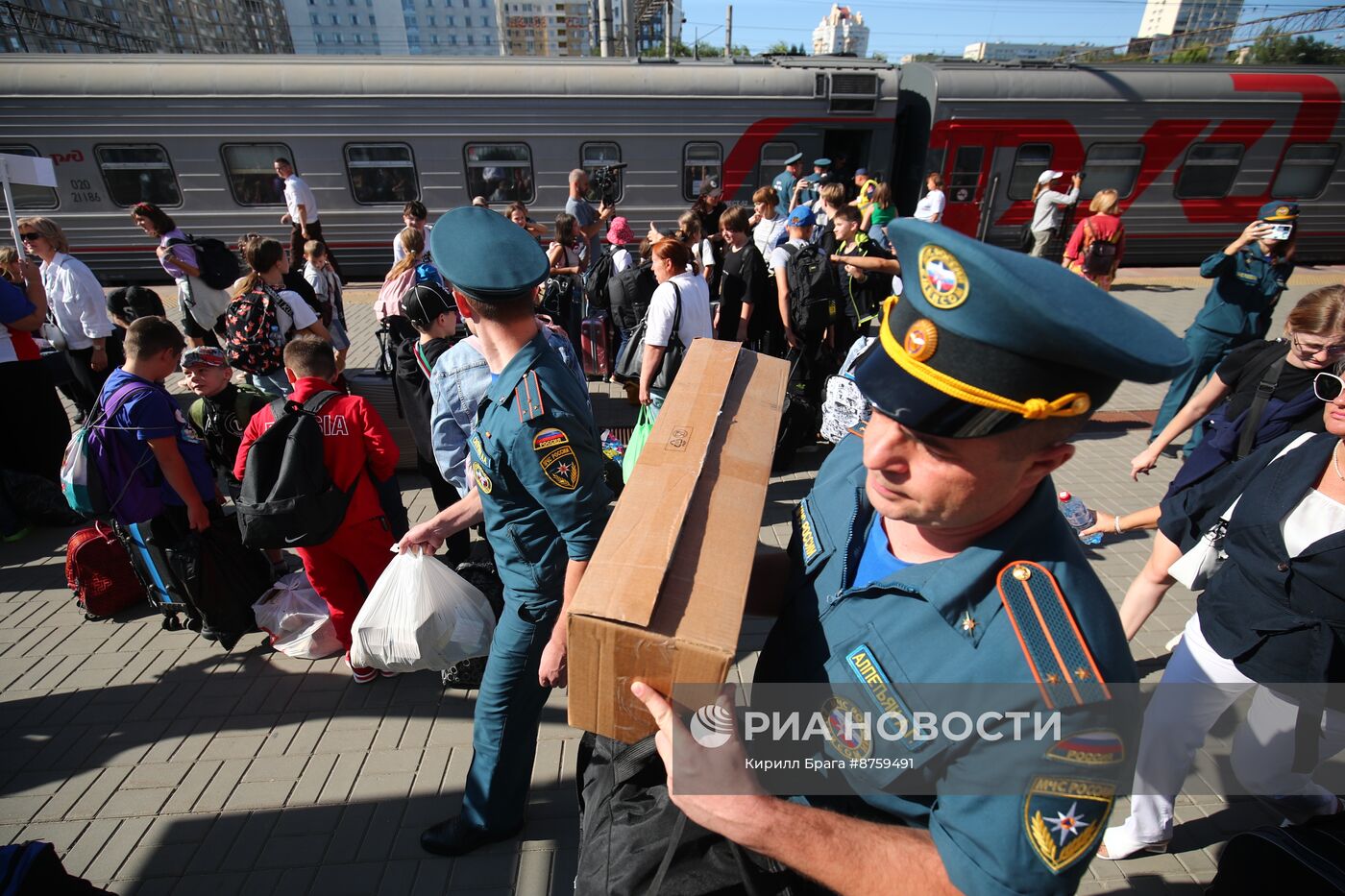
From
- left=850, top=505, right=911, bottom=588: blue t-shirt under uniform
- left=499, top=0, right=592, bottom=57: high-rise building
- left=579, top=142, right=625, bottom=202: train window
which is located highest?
left=499, top=0, right=592, bottom=57: high-rise building

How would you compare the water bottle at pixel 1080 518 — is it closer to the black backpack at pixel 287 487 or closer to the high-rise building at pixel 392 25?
the black backpack at pixel 287 487

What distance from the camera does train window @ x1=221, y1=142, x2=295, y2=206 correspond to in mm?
10430

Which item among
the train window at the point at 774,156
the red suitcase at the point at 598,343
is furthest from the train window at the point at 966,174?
the red suitcase at the point at 598,343

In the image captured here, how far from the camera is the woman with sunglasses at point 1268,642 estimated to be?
2.11m

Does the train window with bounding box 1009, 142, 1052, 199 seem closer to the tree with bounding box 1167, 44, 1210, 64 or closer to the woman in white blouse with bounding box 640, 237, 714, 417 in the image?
the woman in white blouse with bounding box 640, 237, 714, 417

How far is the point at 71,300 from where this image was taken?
5352mm

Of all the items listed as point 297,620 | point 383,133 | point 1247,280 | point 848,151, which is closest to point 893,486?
point 297,620

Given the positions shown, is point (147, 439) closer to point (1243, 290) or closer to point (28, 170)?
point (28, 170)

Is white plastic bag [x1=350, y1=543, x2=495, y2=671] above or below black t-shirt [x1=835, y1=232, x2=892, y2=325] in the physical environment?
below

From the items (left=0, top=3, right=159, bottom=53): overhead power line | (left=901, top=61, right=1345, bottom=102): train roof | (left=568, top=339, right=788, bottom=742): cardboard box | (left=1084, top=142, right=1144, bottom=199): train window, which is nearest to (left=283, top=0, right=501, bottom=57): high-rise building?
(left=0, top=3, right=159, bottom=53): overhead power line

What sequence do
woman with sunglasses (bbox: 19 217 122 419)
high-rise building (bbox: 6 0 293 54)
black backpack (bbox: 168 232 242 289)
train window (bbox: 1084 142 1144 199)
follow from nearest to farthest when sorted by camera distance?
woman with sunglasses (bbox: 19 217 122 419)
black backpack (bbox: 168 232 242 289)
train window (bbox: 1084 142 1144 199)
high-rise building (bbox: 6 0 293 54)

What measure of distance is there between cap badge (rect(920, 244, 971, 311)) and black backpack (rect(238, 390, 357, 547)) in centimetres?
288

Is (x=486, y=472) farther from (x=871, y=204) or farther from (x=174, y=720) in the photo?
(x=871, y=204)

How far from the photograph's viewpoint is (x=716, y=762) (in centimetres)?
121
